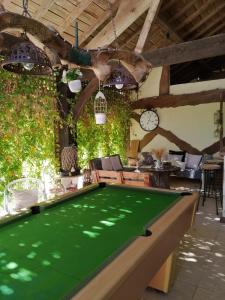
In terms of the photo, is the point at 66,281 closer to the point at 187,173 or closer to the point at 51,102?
the point at 51,102

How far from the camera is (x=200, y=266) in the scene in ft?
9.62

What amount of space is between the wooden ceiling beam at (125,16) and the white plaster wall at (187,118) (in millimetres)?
3390

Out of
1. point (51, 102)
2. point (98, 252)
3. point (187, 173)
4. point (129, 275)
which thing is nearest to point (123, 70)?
point (98, 252)

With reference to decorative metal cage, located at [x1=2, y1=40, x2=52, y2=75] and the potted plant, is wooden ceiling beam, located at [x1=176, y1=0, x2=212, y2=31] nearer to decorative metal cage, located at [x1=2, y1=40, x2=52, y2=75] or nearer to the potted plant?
the potted plant

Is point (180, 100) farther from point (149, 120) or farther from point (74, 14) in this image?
point (74, 14)

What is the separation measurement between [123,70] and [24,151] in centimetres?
261

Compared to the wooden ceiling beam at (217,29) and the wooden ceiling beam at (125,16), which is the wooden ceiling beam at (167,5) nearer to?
the wooden ceiling beam at (125,16)

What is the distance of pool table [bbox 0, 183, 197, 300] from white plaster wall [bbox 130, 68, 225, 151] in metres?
5.12

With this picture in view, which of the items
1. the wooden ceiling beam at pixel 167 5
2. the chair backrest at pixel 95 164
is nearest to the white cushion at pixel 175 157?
the chair backrest at pixel 95 164

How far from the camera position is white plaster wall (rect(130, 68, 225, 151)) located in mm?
7250

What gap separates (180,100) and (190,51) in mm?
3053

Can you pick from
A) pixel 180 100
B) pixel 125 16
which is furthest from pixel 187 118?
pixel 125 16

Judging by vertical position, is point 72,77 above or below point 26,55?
above

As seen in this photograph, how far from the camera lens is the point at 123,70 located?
9.25ft
